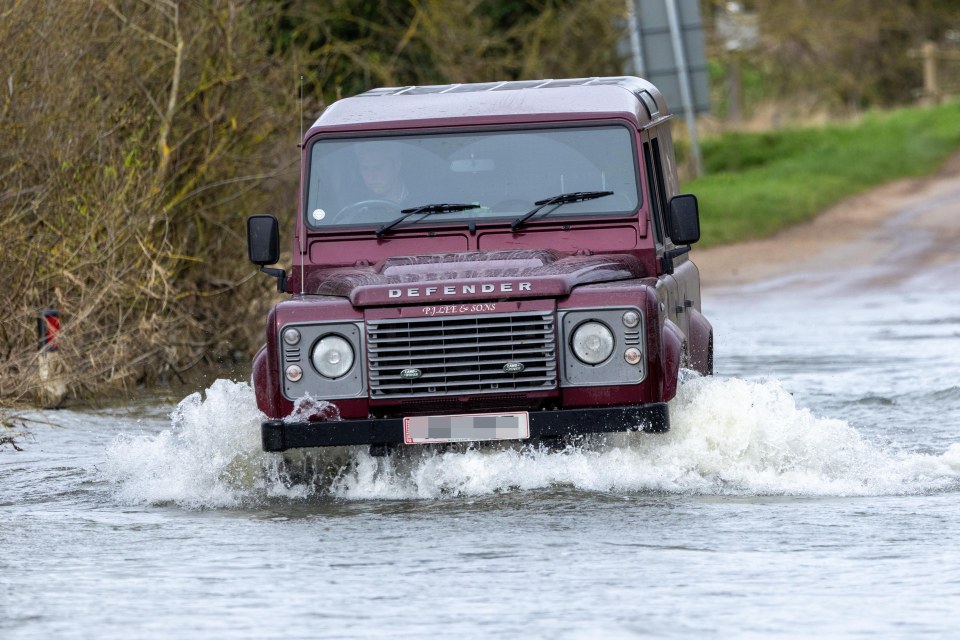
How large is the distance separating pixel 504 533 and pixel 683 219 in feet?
8.05

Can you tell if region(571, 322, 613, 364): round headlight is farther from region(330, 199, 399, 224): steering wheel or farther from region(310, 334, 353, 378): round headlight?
region(330, 199, 399, 224): steering wheel

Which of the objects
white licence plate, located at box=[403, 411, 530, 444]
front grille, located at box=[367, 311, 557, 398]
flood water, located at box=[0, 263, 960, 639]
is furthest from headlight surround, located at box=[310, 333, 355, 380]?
flood water, located at box=[0, 263, 960, 639]

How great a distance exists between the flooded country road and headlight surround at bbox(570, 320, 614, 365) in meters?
0.51

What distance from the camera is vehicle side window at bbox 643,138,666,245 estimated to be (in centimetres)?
1021

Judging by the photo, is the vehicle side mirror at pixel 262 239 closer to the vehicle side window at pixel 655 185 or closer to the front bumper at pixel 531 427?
the front bumper at pixel 531 427

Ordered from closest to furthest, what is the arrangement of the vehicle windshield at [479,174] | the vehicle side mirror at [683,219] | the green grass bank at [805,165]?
the vehicle side mirror at [683,219]
the vehicle windshield at [479,174]
the green grass bank at [805,165]

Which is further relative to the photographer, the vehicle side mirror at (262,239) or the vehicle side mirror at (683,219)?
the vehicle side mirror at (262,239)

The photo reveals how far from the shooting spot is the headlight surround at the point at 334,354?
9.21m

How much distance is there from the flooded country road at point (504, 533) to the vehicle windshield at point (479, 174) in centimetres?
114

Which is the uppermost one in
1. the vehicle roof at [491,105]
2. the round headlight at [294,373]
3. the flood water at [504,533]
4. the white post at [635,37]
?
the white post at [635,37]

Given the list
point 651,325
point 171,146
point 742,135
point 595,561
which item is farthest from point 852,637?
point 742,135

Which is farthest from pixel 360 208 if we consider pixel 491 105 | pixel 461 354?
pixel 461 354

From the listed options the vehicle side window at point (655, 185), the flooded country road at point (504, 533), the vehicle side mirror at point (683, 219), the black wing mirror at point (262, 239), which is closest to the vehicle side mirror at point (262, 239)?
the black wing mirror at point (262, 239)

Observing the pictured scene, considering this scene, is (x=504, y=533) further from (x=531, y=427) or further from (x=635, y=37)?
(x=635, y=37)
